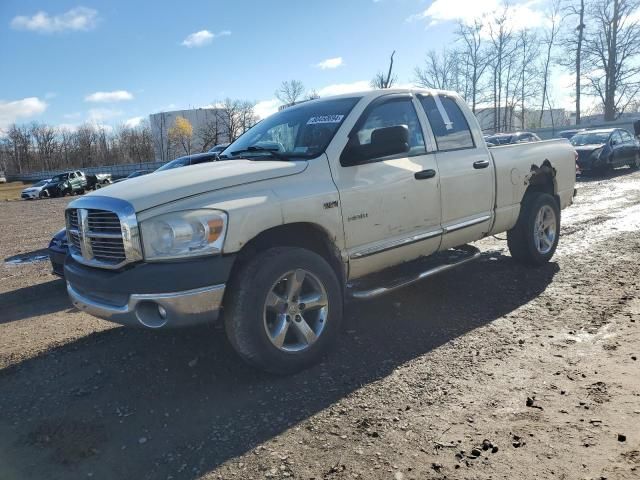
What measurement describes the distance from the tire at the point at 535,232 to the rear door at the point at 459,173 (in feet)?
2.68

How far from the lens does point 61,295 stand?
258 inches

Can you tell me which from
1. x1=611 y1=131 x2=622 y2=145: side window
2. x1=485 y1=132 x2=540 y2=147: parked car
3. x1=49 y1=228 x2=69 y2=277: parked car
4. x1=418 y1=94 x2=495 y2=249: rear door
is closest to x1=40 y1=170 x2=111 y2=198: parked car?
x1=485 y1=132 x2=540 y2=147: parked car

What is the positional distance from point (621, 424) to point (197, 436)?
2440mm

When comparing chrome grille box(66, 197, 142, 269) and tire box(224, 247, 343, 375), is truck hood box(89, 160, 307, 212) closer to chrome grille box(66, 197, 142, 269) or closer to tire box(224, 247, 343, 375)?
chrome grille box(66, 197, 142, 269)

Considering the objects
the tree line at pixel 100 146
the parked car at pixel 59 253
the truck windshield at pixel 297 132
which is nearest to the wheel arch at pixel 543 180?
the truck windshield at pixel 297 132

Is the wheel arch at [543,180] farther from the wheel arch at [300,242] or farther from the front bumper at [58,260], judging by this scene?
the front bumper at [58,260]

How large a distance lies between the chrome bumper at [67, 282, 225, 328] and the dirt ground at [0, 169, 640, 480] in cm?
59

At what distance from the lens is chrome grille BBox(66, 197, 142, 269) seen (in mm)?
3287

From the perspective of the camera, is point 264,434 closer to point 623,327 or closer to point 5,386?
point 5,386

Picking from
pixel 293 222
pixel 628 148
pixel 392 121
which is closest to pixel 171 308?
pixel 293 222

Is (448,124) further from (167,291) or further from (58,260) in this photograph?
(58,260)

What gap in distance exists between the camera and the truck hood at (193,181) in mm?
3367

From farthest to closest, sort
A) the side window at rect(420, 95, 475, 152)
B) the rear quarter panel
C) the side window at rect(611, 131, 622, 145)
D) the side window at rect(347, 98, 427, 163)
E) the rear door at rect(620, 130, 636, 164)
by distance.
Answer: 1. the rear door at rect(620, 130, 636, 164)
2. the side window at rect(611, 131, 622, 145)
3. the rear quarter panel
4. the side window at rect(420, 95, 475, 152)
5. the side window at rect(347, 98, 427, 163)

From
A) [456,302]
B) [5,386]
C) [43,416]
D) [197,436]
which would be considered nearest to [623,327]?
[456,302]
